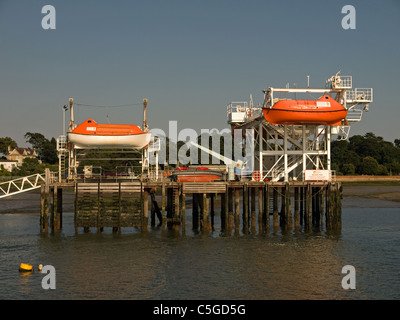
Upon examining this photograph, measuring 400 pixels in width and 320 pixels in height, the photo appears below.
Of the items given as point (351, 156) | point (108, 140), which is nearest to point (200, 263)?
point (108, 140)

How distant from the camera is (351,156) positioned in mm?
122375

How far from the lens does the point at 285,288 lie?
79.2ft

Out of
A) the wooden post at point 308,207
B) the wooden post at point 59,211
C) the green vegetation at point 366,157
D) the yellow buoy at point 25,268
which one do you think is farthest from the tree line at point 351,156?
the yellow buoy at point 25,268

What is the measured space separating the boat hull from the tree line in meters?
49.9

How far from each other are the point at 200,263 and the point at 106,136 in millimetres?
14509

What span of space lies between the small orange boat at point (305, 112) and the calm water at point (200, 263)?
8.53m

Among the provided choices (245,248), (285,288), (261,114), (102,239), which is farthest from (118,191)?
(285,288)

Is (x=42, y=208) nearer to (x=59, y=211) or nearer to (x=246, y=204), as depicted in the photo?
(x=59, y=211)

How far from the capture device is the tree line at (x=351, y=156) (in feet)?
385

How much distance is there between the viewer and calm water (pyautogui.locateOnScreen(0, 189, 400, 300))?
23734 millimetres

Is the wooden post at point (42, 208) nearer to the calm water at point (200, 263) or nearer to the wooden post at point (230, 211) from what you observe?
the calm water at point (200, 263)

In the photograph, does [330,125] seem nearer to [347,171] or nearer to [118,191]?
[118,191]
